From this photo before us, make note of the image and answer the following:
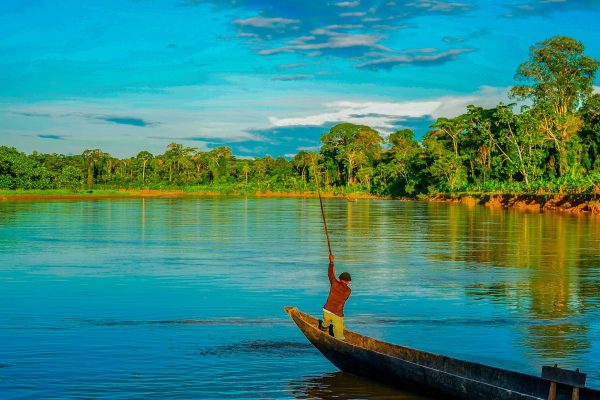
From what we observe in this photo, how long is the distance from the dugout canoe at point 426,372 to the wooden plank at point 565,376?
16 centimetres

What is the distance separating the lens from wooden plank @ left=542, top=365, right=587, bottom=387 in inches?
338

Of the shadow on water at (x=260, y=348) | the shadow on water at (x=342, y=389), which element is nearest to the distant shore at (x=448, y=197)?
the shadow on water at (x=260, y=348)

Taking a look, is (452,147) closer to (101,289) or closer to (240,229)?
(240,229)

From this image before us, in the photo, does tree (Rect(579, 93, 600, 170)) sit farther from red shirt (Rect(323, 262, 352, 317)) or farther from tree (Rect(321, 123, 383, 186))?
red shirt (Rect(323, 262, 352, 317))

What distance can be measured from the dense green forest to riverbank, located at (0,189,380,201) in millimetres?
1299

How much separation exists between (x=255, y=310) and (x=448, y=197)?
339ft

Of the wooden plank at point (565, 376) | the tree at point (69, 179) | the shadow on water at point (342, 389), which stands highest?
the tree at point (69, 179)

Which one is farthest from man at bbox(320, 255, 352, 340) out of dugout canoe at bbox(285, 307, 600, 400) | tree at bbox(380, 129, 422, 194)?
tree at bbox(380, 129, 422, 194)

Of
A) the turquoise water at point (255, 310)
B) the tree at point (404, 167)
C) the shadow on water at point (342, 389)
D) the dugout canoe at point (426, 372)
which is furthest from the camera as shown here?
the tree at point (404, 167)

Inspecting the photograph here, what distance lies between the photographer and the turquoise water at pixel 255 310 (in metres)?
13.1

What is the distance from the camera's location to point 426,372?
437 inches

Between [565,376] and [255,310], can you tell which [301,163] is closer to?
[255,310]

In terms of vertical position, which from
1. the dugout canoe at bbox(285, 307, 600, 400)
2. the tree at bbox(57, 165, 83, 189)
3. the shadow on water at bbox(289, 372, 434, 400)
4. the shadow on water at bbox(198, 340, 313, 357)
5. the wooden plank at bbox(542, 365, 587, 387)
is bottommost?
the shadow on water at bbox(289, 372, 434, 400)

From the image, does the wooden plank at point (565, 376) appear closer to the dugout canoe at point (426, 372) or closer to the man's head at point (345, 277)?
the dugout canoe at point (426, 372)
